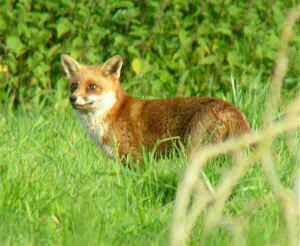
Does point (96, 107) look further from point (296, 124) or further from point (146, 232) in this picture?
point (296, 124)

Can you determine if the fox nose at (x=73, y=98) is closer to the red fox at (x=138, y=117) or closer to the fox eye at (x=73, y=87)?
the red fox at (x=138, y=117)

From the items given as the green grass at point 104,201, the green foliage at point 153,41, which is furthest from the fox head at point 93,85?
the green foliage at point 153,41

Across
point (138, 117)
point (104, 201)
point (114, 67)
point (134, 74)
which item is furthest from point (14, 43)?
point (104, 201)

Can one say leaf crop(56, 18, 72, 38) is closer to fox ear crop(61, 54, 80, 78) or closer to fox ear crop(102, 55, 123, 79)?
fox ear crop(61, 54, 80, 78)

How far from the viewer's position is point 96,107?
5902 millimetres

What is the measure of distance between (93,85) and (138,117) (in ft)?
1.97

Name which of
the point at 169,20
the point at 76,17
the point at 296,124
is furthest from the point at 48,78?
the point at 296,124

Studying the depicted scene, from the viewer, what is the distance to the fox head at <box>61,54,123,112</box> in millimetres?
5859

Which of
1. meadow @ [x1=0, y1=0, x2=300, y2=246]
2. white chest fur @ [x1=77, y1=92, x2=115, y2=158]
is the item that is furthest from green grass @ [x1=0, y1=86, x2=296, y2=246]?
white chest fur @ [x1=77, y1=92, x2=115, y2=158]

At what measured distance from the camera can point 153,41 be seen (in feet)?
26.6

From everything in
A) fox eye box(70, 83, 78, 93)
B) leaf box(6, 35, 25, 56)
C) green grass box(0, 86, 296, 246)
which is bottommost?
green grass box(0, 86, 296, 246)

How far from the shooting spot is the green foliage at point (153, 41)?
25.9 ft

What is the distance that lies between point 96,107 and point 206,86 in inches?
106

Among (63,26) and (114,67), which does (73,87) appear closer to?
(114,67)
